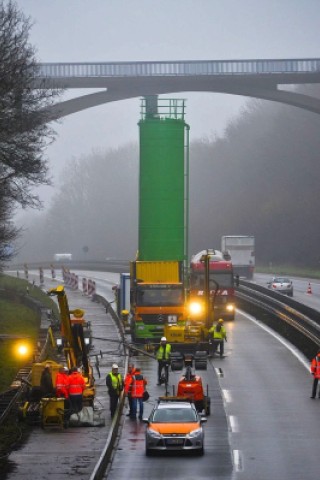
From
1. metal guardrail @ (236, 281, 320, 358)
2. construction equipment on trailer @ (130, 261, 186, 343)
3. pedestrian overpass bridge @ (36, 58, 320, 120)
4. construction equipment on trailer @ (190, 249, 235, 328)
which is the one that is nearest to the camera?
metal guardrail @ (236, 281, 320, 358)

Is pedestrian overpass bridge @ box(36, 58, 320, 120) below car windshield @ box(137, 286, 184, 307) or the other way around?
the other way around

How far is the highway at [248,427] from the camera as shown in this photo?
2122 centimetres

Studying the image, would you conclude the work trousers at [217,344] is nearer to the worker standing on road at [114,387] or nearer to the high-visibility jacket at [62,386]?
the worker standing on road at [114,387]

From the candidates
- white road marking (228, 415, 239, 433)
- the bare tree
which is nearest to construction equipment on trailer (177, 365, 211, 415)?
white road marking (228, 415, 239, 433)

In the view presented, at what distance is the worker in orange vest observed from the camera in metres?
26.1

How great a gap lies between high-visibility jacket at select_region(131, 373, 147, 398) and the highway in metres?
0.66

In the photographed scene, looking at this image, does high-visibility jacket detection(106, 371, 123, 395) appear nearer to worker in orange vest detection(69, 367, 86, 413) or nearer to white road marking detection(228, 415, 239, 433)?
worker in orange vest detection(69, 367, 86, 413)

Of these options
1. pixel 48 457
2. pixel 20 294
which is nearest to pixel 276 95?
pixel 20 294

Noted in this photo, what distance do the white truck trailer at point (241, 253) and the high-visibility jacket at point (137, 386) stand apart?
60070 millimetres

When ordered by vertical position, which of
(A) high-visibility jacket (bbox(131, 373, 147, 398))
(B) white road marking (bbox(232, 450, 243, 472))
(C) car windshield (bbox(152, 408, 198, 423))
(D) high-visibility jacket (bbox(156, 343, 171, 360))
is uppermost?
(D) high-visibility jacket (bbox(156, 343, 171, 360))

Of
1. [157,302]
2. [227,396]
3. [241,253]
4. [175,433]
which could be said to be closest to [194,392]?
[227,396]

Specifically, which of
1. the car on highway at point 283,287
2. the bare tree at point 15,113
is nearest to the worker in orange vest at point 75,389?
the bare tree at point 15,113

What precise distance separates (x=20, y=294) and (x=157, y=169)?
876 inches

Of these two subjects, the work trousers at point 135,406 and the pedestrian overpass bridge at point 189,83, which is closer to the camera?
the work trousers at point 135,406
